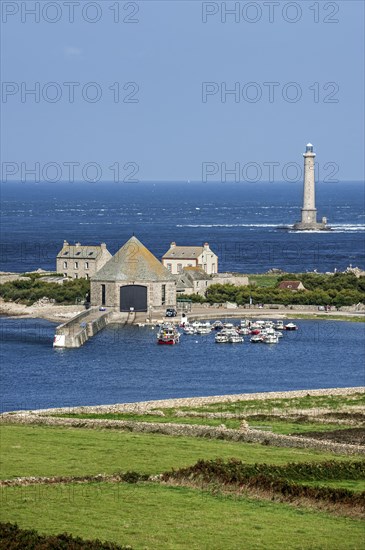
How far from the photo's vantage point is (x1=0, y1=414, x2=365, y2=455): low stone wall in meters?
45.2

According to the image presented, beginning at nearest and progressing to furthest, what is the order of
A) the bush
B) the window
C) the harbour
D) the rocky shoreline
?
Result: the rocky shoreline < the harbour < the window < the bush

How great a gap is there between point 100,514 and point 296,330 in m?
61.3

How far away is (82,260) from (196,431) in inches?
2779

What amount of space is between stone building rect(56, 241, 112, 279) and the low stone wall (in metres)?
63.2

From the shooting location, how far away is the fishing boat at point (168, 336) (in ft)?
288

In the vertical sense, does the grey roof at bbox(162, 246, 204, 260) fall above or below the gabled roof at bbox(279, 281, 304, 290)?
above

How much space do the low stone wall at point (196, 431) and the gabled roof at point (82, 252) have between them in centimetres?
6410

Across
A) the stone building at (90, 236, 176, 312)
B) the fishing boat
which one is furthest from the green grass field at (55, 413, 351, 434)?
the stone building at (90, 236, 176, 312)

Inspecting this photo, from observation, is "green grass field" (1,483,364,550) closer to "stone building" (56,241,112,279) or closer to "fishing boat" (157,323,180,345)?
"fishing boat" (157,323,180,345)

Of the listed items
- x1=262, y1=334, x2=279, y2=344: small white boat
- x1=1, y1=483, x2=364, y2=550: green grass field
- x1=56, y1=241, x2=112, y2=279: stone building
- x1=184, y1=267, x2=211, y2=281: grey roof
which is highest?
x1=56, y1=241, x2=112, y2=279: stone building

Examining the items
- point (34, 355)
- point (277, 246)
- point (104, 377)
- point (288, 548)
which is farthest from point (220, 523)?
point (277, 246)

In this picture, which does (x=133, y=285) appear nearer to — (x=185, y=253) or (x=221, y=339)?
(x=185, y=253)

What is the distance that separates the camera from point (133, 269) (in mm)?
102812

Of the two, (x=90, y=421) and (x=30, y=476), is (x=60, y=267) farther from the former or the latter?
(x=30, y=476)
